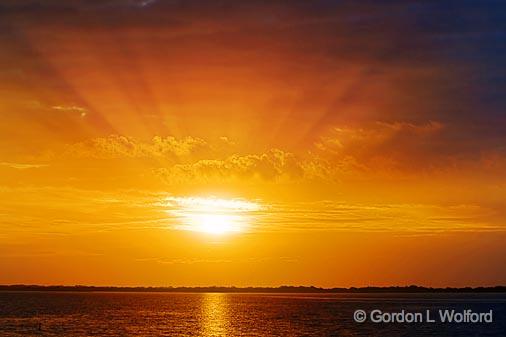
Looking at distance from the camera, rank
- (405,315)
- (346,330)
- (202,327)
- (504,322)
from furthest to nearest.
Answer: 1. (405,315)
2. (504,322)
3. (202,327)
4. (346,330)

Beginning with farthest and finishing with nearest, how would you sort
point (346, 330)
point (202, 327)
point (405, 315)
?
point (405, 315) → point (202, 327) → point (346, 330)

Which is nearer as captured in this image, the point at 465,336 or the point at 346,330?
the point at 465,336

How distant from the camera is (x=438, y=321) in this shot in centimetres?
13462

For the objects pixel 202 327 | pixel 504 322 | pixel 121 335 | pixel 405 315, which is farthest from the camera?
pixel 405 315

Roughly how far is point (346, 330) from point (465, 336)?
19.4m

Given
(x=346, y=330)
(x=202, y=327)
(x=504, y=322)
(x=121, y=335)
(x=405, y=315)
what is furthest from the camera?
(x=405, y=315)

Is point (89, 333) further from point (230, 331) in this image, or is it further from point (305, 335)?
point (305, 335)

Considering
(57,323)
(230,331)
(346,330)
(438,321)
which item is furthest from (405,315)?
(57,323)

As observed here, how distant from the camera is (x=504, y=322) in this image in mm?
131625

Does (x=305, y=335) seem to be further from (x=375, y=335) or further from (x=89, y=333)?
(x=89, y=333)

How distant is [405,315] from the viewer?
15950 cm

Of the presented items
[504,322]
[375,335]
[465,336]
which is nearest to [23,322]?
[375,335]

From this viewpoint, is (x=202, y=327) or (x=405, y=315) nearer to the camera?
(x=202, y=327)

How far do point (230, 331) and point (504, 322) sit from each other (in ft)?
189
